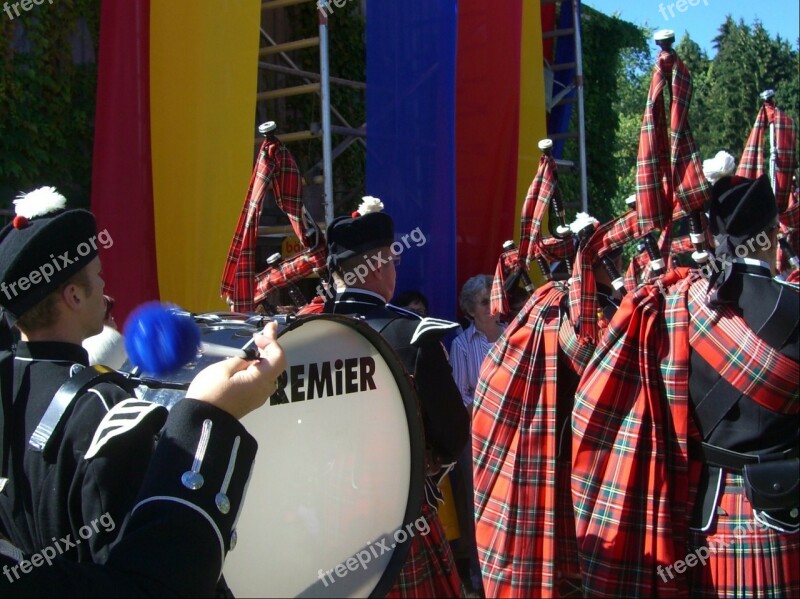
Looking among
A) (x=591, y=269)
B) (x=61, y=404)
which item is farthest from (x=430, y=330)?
(x=61, y=404)

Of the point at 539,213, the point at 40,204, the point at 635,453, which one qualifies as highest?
the point at 539,213

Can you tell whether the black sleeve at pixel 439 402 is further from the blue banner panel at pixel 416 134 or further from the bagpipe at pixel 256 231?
the blue banner panel at pixel 416 134

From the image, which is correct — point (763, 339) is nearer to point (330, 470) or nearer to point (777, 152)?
point (330, 470)

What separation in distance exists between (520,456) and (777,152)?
1710mm

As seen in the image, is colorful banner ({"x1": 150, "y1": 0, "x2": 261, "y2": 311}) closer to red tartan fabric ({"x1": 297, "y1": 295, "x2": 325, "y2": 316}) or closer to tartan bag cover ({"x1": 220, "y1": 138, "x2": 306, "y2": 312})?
tartan bag cover ({"x1": 220, "y1": 138, "x2": 306, "y2": 312})

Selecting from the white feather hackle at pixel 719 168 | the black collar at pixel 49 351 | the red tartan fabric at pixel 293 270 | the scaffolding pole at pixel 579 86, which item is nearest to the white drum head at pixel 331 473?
the black collar at pixel 49 351

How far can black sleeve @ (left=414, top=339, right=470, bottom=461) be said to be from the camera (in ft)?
9.00

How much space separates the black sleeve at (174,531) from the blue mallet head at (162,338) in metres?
0.51

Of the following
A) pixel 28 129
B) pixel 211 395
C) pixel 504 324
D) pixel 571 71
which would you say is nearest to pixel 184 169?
pixel 28 129

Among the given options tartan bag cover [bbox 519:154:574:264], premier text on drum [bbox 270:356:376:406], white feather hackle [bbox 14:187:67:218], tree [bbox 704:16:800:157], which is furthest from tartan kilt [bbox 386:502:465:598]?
tree [bbox 704:16:800:157]

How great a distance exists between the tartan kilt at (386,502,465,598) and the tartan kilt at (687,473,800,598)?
772 millimetres

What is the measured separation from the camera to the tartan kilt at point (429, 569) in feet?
8.92

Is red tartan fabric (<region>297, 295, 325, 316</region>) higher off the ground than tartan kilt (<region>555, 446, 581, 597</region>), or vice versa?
red tartan fabric (<region>297, 295, 325, 316</region>)

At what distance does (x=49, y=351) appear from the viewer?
1.67m
